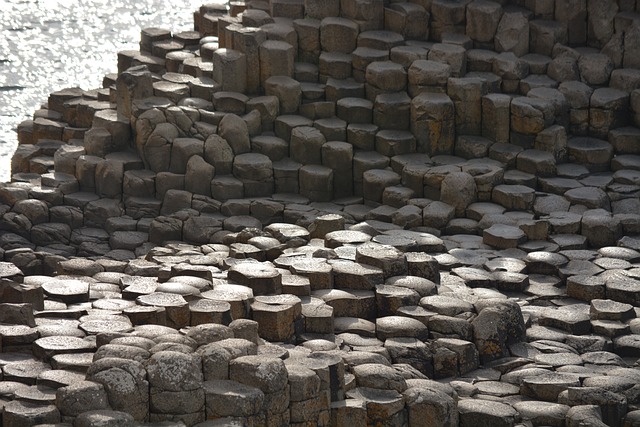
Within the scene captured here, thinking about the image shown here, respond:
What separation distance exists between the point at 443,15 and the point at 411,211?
11.9ft

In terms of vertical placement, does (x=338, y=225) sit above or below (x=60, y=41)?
below

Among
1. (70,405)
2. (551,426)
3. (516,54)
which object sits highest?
(516,54)

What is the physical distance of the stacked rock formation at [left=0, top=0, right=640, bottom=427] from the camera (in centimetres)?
1302

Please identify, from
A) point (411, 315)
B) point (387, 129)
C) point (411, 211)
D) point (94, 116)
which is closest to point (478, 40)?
point (387, 129)

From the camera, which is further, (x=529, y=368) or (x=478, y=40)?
(x=478, y=40)

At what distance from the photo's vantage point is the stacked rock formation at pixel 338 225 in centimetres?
1302

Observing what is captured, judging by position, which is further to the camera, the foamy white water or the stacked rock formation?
the foamy white water

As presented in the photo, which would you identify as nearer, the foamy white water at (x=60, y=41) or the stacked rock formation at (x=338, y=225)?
the stacked rock formation at (x=338, y=225)

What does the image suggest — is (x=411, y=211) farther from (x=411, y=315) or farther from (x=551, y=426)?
(x=551, y=426)

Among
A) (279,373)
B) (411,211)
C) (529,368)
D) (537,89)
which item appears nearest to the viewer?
(279,373)

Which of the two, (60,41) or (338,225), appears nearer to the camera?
(338,225)

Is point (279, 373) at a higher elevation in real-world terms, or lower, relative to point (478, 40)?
lower

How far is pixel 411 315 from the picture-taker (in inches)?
586

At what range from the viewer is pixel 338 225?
703 inches
